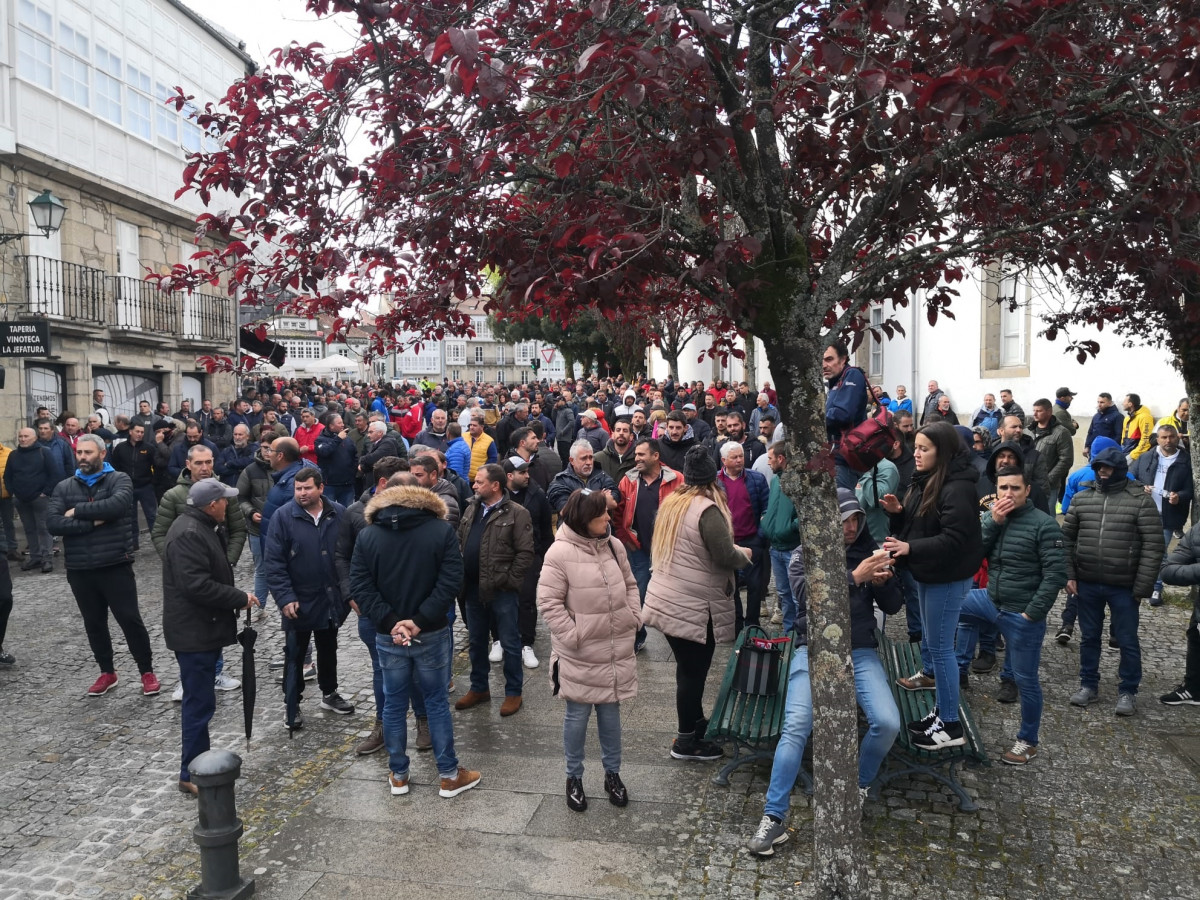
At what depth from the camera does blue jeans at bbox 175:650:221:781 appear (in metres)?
5.39

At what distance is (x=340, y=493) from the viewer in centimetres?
1212

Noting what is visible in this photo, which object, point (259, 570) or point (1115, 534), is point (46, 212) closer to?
point (259, 570)

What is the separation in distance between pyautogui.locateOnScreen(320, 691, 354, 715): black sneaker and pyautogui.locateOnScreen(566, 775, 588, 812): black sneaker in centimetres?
230

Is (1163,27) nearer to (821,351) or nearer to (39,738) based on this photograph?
(821,351)

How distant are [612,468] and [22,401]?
1330 centimetres

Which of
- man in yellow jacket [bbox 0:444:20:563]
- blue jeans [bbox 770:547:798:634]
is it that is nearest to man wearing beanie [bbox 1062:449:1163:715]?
blue jeans [bbox 770:547:798:634]

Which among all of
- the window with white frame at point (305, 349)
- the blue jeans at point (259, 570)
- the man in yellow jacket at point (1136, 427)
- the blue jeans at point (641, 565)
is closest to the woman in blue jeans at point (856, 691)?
the blue jeans at point (641, 565)

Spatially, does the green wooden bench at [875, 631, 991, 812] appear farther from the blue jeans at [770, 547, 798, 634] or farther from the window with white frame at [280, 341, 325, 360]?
the window with white frame at [280, 341, 325, 360]

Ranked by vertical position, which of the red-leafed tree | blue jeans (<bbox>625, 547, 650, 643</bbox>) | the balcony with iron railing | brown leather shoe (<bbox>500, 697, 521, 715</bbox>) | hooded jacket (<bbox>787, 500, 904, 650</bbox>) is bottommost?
brown leather shoe (<bbox>500, 697, 521, 715</bbox>)

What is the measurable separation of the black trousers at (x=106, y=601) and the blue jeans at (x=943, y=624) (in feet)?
18.8

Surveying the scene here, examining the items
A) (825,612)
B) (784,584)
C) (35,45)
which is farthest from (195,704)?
(35,45)

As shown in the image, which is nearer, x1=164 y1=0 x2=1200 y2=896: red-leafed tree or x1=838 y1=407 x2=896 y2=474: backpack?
x1=164 y1=0 x2=1200 y2=896: red-leafed tree

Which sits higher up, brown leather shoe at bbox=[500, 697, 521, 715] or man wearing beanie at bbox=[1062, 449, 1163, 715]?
man wearing beanie at bbox=[1062, 449, 1163, 715]

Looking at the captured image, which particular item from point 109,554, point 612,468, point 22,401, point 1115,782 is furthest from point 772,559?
point 22,401
